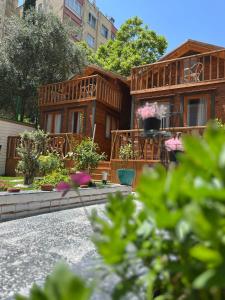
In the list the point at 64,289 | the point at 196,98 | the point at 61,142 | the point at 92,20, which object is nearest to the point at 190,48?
the point at 196,98

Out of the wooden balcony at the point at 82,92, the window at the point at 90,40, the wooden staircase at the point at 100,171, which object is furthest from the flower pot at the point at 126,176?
the window at the point at 90,40

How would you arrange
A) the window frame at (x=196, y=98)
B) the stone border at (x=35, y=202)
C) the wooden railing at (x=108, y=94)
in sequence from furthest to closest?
the wooden railing at (x=108, y=94), the window frame at (x=196, y=98), the stone border at (x=35, y=202)

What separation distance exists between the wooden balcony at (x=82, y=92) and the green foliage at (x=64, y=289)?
13804 millimetres

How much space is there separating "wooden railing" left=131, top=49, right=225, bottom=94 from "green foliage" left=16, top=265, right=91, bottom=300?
38.9ft

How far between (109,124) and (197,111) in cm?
534

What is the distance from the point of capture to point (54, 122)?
16.2 meters

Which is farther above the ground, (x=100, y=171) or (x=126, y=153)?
(x=126, y=153)

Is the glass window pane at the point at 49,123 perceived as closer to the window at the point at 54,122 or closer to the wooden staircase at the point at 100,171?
the window at the point at 54,122

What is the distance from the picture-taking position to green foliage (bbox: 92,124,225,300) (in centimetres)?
57

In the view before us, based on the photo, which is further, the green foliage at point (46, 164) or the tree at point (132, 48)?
the tree at point (132, 48)

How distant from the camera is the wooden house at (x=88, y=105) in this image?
14.5 metres

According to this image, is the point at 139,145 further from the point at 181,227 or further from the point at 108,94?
the point at 181,227

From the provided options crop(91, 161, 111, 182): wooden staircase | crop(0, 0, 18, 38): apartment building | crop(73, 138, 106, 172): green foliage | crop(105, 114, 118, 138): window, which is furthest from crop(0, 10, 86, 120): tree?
crop(0, 0, 18, 38): apartment building

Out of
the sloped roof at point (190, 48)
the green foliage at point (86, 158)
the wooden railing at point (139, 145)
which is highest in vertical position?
the sloped roof at point (190, 48)
